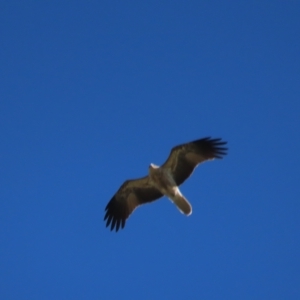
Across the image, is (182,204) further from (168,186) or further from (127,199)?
(127,199)

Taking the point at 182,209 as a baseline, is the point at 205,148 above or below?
above

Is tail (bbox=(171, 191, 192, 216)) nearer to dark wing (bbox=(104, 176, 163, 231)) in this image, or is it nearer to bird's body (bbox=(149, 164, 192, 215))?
bird's body (bbox=(149, 164, 192, 215))

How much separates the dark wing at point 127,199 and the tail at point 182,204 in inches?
33.8

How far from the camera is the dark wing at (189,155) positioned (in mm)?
15797

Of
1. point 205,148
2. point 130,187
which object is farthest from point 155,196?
point 205,148

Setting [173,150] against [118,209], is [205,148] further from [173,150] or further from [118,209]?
[118,209]

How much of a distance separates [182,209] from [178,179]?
0.89m

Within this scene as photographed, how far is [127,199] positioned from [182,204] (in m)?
2.13

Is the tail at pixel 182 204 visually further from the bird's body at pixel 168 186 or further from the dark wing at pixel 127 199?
the dark wing at pixel 127 199

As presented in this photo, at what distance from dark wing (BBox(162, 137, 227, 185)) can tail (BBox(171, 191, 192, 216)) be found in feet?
1.86

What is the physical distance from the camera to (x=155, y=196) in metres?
16.5

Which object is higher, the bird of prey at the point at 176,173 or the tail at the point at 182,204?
the bird of prey at the point at 176,173

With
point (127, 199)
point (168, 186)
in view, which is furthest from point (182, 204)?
point (127, 199)

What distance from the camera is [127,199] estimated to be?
17.0 m
